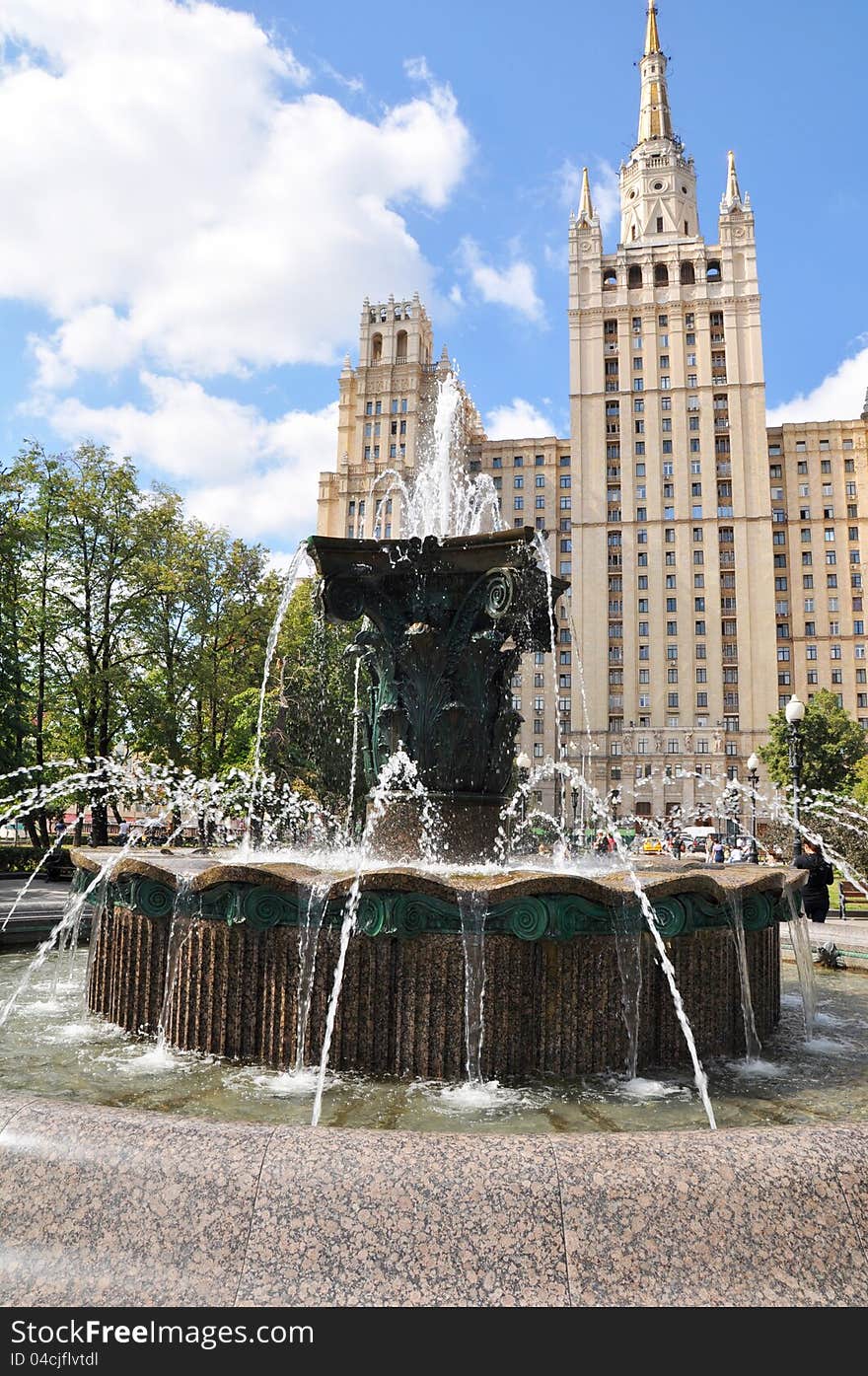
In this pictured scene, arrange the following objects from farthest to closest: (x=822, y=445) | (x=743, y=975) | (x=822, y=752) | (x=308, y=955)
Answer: (x=822, y=445), (x=822, y=752), (x=743, y=975), (x=308, y=955)

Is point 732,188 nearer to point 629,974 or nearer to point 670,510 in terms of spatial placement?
point 670,510

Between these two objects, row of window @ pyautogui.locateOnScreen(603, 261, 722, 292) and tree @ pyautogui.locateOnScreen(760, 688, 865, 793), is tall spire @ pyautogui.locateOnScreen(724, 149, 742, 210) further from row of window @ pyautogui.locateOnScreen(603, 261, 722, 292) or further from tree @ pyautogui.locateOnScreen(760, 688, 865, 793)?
tree @ pyautogui.locateOnScreen(760, 688, 865, 793)

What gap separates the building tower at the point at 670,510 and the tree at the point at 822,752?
13.6 metres

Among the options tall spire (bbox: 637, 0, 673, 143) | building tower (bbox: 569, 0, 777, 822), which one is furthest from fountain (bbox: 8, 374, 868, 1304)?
tall spire (bbox: 637, 0, 673, 143)

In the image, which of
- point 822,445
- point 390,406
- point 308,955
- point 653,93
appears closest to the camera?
point 308,955

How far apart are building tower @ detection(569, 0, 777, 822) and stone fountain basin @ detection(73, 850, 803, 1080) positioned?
6414 cm

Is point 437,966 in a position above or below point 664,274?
below

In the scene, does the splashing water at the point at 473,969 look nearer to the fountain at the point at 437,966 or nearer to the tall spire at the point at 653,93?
the fountain at the point at 437,966

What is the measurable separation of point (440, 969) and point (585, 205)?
91.0 metres

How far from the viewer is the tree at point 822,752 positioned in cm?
5053

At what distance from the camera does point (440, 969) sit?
4.94 meters

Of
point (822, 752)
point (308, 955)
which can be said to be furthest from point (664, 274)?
point (308, 955)

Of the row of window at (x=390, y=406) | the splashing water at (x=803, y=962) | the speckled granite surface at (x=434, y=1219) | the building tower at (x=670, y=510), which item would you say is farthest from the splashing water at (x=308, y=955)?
the row of window at (x=390, y=406)

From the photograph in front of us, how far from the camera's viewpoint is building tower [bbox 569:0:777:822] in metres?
70.4
